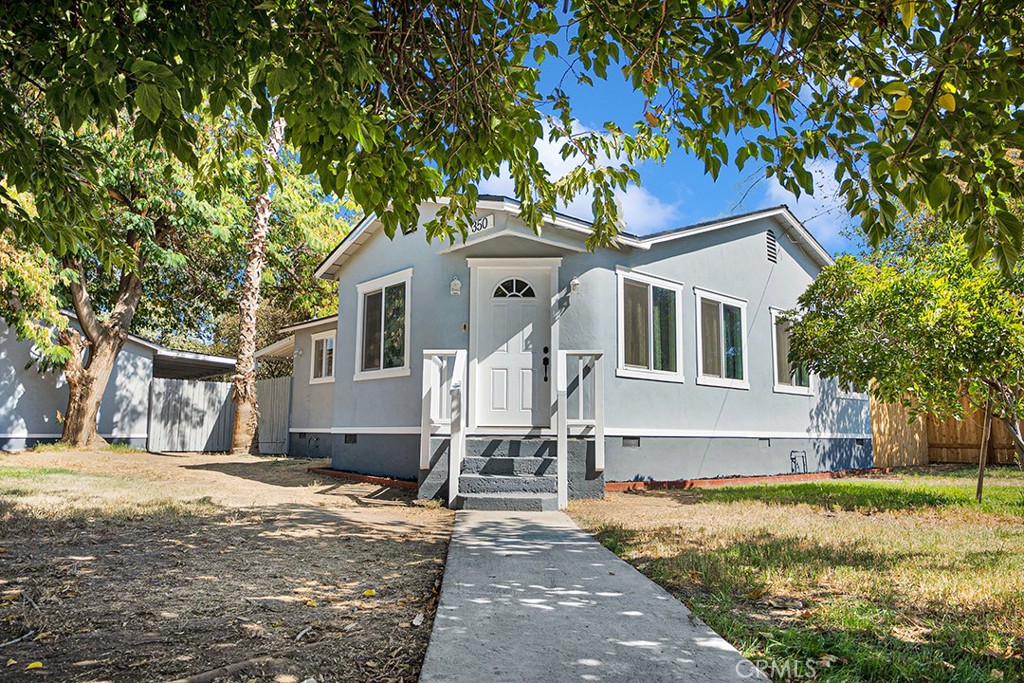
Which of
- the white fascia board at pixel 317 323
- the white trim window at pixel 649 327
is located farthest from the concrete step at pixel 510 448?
the white fascia board at pixel 317 323

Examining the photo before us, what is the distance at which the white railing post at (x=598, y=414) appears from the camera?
8.21 meters

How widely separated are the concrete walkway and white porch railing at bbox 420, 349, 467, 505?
2936 millimetres

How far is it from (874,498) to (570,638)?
23.2ft

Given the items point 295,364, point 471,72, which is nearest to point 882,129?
point 471,72

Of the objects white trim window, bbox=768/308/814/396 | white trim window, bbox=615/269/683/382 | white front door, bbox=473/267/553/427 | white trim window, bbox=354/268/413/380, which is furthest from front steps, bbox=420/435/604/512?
white trim window, bbox=768/308/814/396

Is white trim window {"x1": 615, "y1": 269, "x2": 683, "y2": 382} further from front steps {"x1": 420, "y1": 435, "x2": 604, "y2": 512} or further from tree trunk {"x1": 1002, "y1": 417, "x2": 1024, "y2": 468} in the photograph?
tree trunk {"x1": 1002, "y1": 417, "x2": 1024, "y2": 468}

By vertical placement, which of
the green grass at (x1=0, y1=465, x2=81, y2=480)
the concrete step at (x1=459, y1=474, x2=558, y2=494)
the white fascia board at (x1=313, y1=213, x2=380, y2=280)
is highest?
the white fascia board at (x1=313, y1=213, x2=380, y2=280)

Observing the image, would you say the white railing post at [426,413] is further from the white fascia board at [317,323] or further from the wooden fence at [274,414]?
the wooden fence at [274,414]

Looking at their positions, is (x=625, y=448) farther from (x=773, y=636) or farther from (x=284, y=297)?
(x=284, y=297)

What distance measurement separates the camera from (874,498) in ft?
28.1

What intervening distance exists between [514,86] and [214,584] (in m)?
3.43

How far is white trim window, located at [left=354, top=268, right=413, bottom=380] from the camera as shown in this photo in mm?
9922

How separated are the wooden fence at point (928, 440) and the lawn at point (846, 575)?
6842mm

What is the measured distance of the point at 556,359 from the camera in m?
8.82
